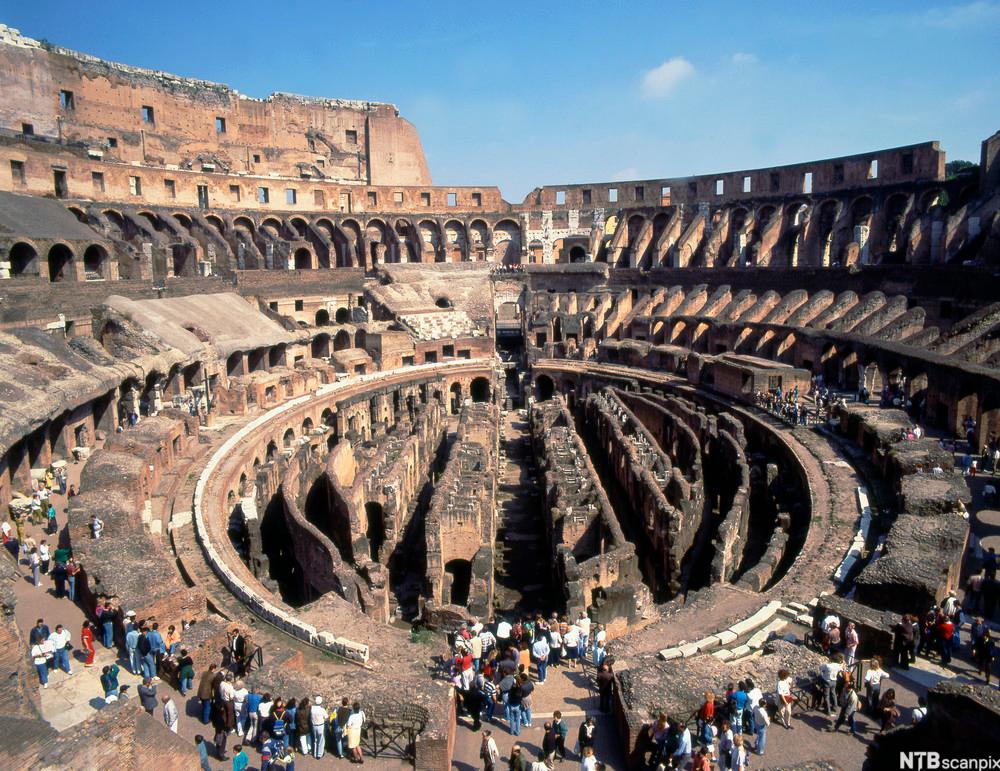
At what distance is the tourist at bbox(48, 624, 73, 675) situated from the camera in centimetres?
1075

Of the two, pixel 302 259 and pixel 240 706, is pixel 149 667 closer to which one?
pixel 240 706

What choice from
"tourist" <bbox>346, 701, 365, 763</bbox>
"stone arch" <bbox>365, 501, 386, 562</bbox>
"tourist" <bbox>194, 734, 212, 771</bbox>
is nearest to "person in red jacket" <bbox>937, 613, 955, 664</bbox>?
"tourist" <bbox>346, 701, 365, 763</bbox>

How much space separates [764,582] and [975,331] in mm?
15087

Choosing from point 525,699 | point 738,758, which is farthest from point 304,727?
point 738,758

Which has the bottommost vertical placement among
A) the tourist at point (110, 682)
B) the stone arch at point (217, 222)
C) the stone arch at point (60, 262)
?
the tourist at point (110, 682)

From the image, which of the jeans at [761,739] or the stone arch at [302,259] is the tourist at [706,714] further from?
the stone arch at [302,259]

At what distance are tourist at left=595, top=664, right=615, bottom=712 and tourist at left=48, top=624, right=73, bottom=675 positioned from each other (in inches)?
295

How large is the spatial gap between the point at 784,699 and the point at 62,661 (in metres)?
9.83

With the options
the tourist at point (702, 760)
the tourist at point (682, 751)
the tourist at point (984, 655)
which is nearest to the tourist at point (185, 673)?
the tourist at point (682, 751)

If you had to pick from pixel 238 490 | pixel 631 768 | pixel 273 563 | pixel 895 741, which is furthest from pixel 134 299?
pixel 895 741

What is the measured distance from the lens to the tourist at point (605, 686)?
10.6m

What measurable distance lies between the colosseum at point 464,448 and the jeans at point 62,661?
58mm

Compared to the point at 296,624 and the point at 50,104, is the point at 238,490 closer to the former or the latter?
the point at 296,624

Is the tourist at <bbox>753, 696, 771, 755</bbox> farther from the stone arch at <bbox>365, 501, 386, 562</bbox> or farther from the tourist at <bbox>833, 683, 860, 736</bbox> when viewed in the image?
the stone arch at <bbox>365, 501, 386, 562</bbox>
